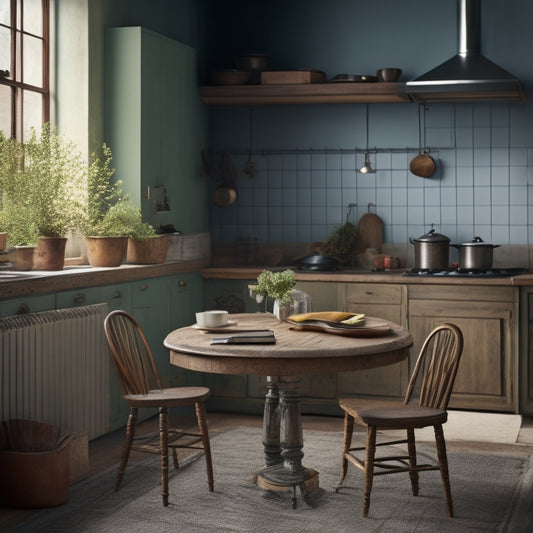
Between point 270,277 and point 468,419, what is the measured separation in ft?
6.94

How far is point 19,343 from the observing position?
158 inches

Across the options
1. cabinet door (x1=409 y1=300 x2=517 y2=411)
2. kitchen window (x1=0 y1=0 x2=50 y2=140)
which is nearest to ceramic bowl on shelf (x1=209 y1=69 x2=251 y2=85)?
kitchen window (x1=0 y1=0 x2=50 y2=140)

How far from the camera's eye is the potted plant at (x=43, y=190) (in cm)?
455

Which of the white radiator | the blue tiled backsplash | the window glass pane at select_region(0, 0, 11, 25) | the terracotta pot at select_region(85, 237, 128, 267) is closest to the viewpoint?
the white radiator

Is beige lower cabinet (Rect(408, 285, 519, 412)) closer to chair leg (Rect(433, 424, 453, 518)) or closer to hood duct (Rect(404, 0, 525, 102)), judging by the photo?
hood duct (Rect(404, 0, 525, 102))

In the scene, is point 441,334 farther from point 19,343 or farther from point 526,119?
point 526,119

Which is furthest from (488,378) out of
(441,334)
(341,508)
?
(341,508)

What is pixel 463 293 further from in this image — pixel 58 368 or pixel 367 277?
pixel 58 368

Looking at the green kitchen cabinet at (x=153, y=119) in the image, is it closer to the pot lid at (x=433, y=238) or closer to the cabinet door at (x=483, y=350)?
the pot lid at (x=433, y=238)

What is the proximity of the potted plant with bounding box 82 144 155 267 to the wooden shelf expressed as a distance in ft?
3.97

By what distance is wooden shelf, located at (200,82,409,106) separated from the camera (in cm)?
605

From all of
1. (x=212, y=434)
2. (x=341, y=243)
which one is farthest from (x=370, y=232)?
(x=212, y=434)

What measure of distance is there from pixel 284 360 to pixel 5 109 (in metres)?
2.44

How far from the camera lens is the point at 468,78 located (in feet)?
18.7
